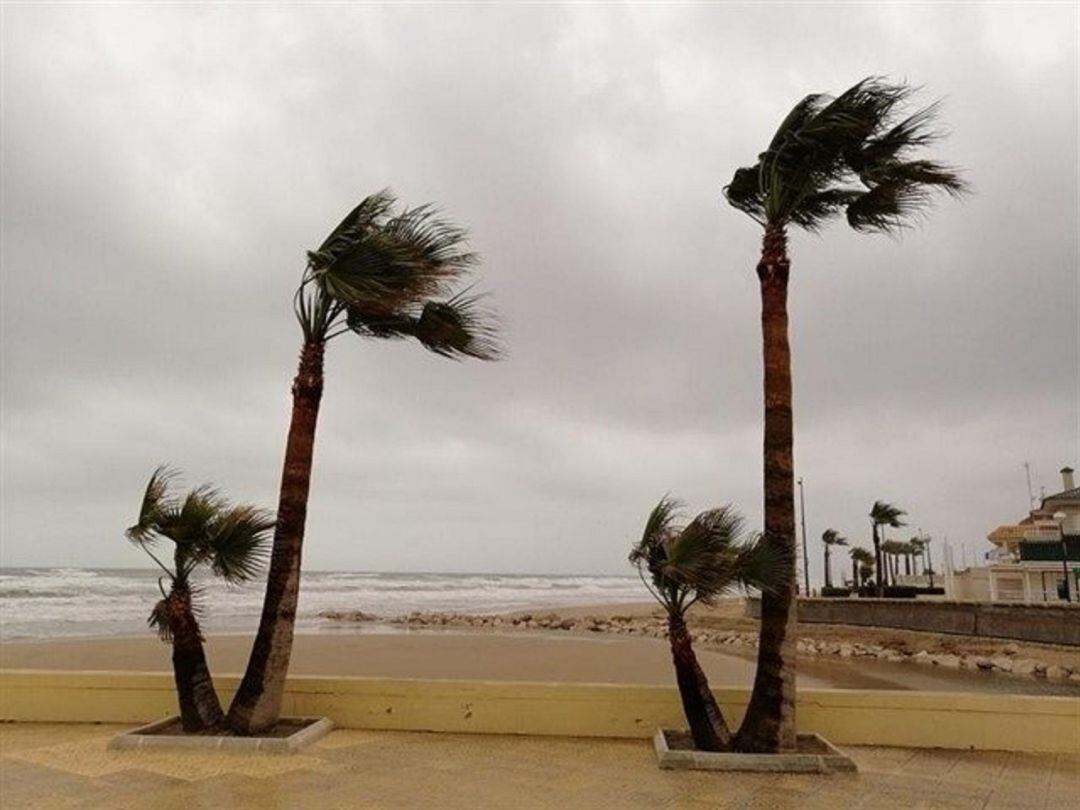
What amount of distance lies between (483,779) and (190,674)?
3.08 m

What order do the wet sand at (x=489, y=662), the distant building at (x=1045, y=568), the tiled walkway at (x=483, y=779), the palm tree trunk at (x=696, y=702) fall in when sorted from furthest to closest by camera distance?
the distant building at (x=1045, y=568) < the wet sand at (x=489, y=662) < the palm tree trunk at (x=696, y=702) < the tiled walkway at (x=483, y=779)

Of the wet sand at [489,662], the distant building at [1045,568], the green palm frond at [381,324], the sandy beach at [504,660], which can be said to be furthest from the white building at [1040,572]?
the green palm frond at [381,324]

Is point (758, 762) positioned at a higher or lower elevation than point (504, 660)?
higher

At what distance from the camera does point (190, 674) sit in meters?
7.34

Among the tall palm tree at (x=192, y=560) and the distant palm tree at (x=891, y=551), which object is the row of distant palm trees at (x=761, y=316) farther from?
the distant palm tree at (x=891, y=551)

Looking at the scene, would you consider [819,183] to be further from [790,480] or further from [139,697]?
[139,697]

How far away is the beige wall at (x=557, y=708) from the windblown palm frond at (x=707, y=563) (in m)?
1.37

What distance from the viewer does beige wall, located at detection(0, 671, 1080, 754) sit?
705 cm

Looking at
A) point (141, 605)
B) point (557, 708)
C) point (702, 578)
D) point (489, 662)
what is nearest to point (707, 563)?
point (702, 578)

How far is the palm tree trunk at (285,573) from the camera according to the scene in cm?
726

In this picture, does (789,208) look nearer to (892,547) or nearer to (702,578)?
(702,578)

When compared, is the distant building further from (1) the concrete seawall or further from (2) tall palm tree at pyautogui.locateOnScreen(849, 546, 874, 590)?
(2) tall palm tree at pyautogui.locateOnScreen(849, 546, 874, 590)

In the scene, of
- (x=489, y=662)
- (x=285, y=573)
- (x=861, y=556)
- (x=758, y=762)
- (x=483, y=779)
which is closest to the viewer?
(x=483, y=779)

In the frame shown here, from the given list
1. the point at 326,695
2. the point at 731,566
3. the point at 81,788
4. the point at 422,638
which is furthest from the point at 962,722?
the point at 422,638
